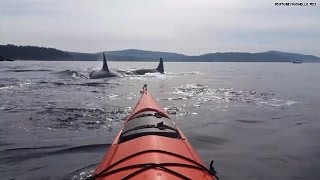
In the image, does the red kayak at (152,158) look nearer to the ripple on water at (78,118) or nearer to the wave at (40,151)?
the wave at (40,151)

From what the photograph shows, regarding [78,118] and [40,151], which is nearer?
[40,151]

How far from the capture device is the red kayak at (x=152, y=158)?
A: 4.77 meters

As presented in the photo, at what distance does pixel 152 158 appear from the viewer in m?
5.27

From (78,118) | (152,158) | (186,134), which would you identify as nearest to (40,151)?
(78,118)

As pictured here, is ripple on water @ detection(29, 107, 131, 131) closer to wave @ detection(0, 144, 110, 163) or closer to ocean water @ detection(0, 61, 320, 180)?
ocean water @ detection(0, 61, 320, 180)

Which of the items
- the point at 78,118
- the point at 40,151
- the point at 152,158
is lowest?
the point at 40,151

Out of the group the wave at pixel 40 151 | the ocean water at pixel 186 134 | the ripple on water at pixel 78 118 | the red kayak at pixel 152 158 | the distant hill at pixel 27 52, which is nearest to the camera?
the red kayak at pixel 152 158

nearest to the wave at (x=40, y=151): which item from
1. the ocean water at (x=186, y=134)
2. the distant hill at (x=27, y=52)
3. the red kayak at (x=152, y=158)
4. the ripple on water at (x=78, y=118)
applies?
the ocean water at (x=186, y=134)

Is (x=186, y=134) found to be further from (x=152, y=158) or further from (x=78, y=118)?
(x=152, y=158)

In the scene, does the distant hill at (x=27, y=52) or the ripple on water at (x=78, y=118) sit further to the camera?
the distant hill at (x=27, y=52)

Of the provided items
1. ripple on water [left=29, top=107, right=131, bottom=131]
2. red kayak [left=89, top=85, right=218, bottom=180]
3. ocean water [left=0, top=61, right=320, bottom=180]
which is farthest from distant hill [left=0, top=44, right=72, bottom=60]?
red kayak [left=89, top=85, right=218, bottom=180]

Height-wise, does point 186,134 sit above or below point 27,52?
below

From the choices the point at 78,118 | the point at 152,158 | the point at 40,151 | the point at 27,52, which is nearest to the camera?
the point at 152,158

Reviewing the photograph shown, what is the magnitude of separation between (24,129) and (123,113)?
16.8ft
